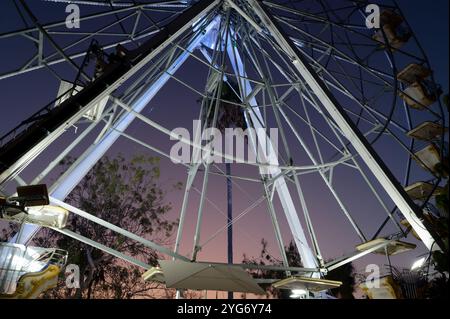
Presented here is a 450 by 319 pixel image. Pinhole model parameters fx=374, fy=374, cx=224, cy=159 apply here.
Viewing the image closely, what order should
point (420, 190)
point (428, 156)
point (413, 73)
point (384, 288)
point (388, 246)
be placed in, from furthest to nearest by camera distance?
point (413, 73) < point (428, 156) < point (420, 190) < point (388, 246) < point (384, 288)

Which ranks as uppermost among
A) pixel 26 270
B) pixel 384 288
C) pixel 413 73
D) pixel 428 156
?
pixel 413 73

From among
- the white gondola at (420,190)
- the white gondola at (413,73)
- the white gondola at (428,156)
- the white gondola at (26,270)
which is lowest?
the white gondola at (26,270)

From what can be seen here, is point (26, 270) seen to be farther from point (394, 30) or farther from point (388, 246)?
point (394, 30)

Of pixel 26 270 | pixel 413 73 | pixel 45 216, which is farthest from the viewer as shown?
pixel 413 73

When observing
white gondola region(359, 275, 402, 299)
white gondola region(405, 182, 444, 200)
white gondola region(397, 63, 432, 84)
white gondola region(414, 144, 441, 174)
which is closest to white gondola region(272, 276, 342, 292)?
white gondola region(359, 275, 402, 299)

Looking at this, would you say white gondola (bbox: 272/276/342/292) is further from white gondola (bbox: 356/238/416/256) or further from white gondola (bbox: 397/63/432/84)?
white gondola (bbox: 397/63/432/84)

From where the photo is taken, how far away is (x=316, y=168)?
43.6 ft

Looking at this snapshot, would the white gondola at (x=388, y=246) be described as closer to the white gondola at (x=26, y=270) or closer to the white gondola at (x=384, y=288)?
the white gondola at (x=384, y=288)

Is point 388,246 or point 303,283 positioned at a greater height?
point 388,246

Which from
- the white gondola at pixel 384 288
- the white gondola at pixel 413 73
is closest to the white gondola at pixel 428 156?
the white gondola at pixel 413 73

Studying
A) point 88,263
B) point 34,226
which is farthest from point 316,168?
point 88,263

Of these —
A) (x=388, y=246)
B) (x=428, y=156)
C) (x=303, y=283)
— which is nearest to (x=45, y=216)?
(x=303, y=283)

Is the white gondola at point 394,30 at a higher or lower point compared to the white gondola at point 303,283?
higher
